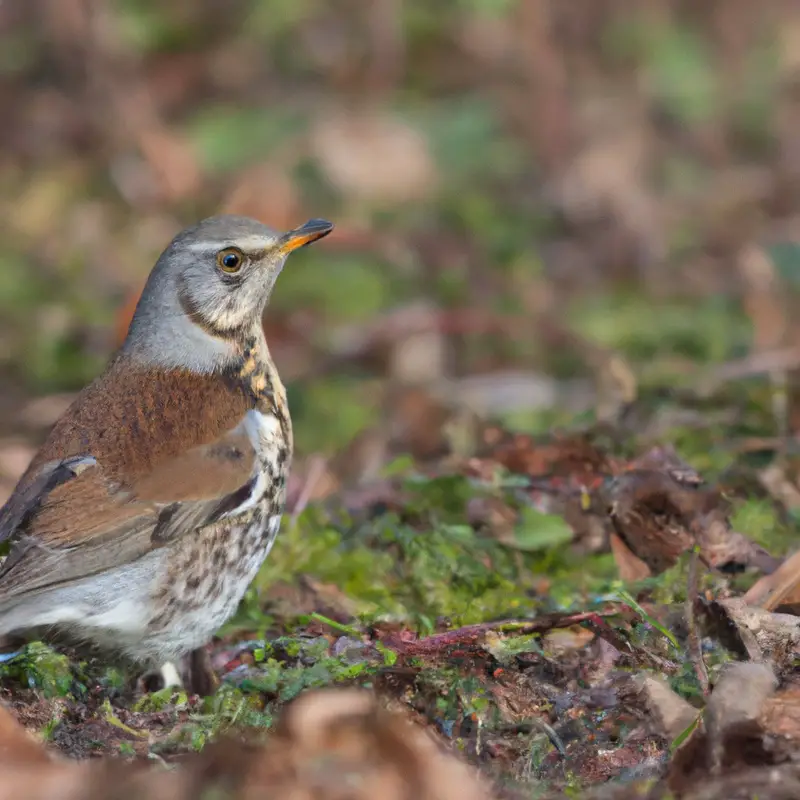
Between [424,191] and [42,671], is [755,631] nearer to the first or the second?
[42,671]

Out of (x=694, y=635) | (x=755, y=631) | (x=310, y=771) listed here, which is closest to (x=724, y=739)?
(x=694, y=635)

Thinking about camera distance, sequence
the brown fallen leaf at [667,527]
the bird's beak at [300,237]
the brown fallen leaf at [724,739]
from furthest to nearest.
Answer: the bird's beak at [300,237] → the brown fallen leaf at [667,527] → the brown fallen leaf at [724,739]

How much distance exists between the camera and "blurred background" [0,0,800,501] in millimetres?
7898

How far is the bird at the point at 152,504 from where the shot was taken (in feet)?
13.9

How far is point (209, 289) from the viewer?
16.4 ft

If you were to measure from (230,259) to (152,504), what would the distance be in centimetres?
103

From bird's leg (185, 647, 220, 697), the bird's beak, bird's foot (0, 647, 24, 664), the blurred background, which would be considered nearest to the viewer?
bird's foot (0, 647, 24, 664)

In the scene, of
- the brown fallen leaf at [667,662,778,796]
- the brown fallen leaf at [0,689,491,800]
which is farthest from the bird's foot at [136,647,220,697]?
the brown fallen leaf at [667,662,778,796]

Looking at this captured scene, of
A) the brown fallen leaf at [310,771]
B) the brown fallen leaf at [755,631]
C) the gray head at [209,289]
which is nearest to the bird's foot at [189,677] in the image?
the gray head at [209,289]

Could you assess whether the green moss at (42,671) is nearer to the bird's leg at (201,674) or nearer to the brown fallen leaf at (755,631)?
the bird's leg at (201,674)

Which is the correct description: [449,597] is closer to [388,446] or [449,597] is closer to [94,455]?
[94,455]

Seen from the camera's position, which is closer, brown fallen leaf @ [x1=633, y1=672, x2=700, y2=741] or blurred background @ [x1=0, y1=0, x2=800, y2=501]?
brown fallen leaf @ [x1=633, y1=672, x2=700, y2=741]

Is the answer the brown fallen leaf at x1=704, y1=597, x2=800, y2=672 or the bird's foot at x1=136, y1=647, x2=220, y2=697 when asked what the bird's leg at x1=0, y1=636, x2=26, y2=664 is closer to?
the bird's foot at x1=136, y1=647, x2=220, y2=697

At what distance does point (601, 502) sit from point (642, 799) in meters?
1.98
